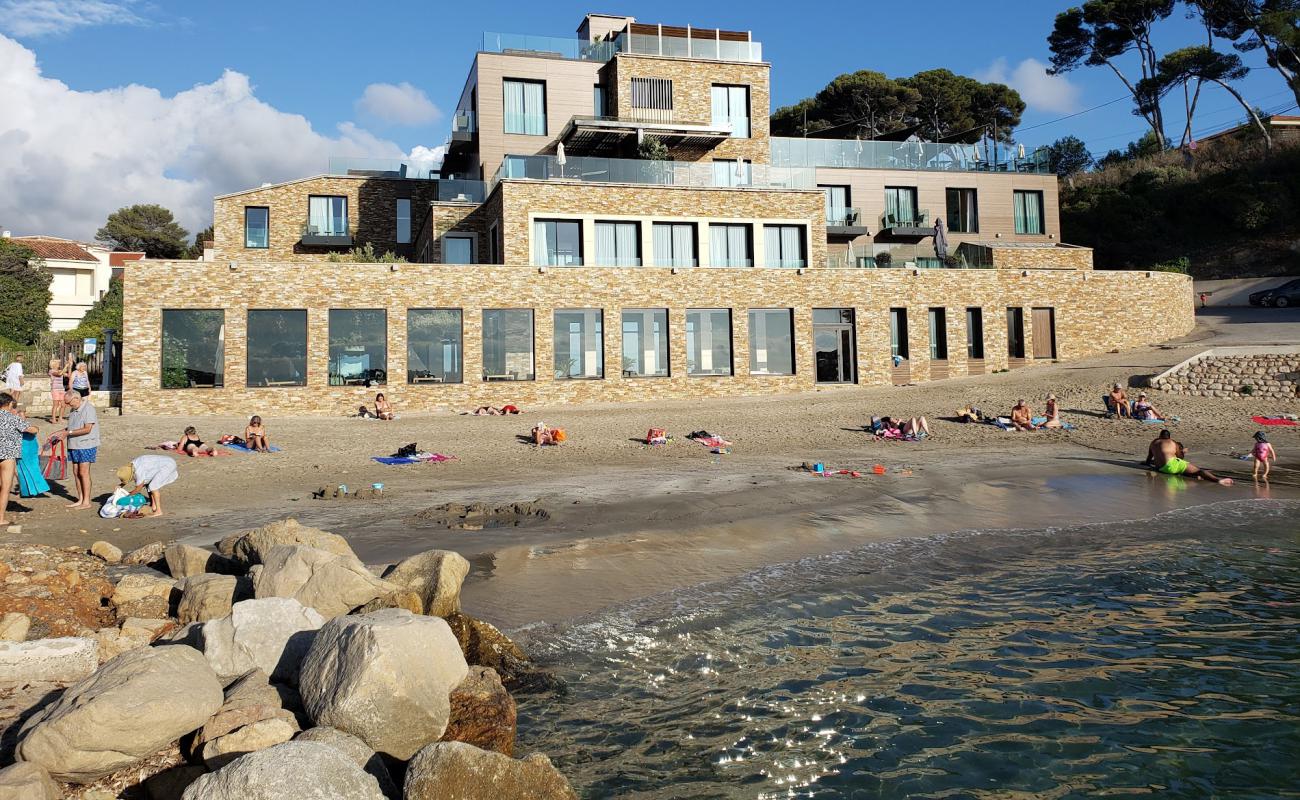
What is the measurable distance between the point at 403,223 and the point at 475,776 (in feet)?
115

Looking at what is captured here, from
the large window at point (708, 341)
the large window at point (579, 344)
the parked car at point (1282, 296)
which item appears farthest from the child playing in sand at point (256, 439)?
the parked car at point (1282, 296)

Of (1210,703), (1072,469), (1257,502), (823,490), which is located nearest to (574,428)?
(823,490)

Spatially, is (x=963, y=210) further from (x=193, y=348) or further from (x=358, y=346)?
(x=193, y=348)

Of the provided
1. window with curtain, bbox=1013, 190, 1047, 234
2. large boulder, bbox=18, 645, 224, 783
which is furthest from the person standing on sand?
window with curtain, bbox=1013, 190, 1047, 234

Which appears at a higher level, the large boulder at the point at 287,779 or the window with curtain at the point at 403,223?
the window with curtain at the point at 403,223

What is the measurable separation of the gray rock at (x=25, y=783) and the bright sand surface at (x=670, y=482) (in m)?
4.00

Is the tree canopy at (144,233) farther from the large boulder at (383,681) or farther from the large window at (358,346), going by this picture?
the large boulder at (383,681)

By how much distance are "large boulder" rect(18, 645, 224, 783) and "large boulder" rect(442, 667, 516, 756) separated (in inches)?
58.7

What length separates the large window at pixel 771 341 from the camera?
2869 centimetres

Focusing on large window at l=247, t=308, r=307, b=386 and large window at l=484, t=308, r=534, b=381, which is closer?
large window at l=247, t=308, r=307, b=386

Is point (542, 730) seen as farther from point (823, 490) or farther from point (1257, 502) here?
point (1257, 502)

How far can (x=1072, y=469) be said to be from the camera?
1698 centimetres

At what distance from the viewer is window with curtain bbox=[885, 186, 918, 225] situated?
3944 cm

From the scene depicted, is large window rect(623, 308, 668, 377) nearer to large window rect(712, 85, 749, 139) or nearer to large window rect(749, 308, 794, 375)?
large window rect(749, 308, 794, 375)
